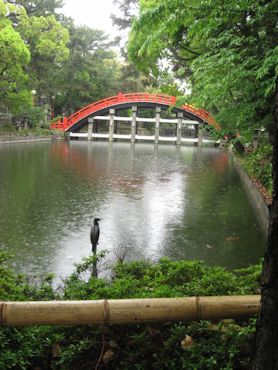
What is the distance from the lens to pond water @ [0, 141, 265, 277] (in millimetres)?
7602

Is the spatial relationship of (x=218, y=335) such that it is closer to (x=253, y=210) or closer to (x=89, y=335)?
(x=89, y=335)

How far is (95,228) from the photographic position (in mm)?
6281

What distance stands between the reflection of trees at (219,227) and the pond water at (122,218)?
19mm

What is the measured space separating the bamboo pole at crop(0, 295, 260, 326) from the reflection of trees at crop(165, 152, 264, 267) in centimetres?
448

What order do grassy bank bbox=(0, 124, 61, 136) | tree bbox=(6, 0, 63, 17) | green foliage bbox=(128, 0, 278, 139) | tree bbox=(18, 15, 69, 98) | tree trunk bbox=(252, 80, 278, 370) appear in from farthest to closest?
tree bbox=(6, 0, 63, 17) < tree bbox=(18, 15, 69, 98) < grassy bank bbox=(0, 124, 61, 136) < green foliage bbox=(128, 0, 278, 139) < tree trunk bbox=(252, 80, 278, 370)

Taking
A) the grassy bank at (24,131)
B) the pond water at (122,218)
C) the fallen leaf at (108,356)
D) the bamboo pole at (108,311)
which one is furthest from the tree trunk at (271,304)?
the grassy bank at (24,131)

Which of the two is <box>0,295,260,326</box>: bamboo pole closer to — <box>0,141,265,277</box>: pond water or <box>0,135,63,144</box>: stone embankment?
<box>0,141,265,277</box>: pond water

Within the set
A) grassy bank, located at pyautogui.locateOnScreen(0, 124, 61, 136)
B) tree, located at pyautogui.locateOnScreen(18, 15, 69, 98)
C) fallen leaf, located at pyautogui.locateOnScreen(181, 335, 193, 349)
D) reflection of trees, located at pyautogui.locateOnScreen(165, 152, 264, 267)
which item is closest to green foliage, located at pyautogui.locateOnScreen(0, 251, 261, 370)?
fallen leaf, located at pyautogui.locateOnScreen(181, 335, 193, 349)

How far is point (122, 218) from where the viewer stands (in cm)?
1020

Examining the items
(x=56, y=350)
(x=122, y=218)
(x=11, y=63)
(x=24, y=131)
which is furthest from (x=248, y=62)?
(x=24, y=131)

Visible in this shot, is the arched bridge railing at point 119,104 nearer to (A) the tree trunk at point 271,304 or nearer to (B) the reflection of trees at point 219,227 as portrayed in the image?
(B) the reflection of trees at point 219,227

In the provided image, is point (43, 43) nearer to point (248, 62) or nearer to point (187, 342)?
point (248, 62)

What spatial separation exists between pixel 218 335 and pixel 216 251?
5.10m

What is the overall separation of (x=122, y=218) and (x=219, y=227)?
240 centimetres
